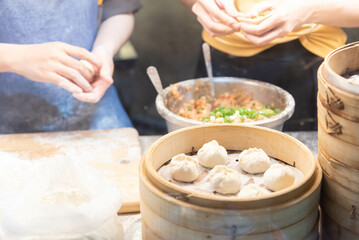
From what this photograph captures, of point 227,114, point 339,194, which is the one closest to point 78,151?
point 227,114

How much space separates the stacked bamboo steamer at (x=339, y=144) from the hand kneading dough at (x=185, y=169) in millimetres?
364

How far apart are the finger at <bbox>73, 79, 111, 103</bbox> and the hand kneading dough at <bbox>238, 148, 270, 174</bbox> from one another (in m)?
0.96

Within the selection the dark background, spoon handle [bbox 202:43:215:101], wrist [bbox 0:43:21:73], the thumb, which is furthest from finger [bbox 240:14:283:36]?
the dark background

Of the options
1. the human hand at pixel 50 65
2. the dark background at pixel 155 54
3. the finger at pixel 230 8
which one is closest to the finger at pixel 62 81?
the human hand at pixel 50 65

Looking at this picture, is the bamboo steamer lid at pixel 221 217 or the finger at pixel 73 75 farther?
the finger at pixel 73 75

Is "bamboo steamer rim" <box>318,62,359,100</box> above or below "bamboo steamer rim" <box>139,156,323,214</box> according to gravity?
above

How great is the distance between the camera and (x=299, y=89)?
8.37ft

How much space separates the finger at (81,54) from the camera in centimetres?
206

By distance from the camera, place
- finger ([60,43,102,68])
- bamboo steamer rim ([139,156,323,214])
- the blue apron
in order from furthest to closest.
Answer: the blue apron → finger ([60,43,102,68]) → bamboo steamer rim ([139,156,323,214])

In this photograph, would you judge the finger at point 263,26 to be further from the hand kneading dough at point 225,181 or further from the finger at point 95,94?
the hand kneading dough at point 225,181

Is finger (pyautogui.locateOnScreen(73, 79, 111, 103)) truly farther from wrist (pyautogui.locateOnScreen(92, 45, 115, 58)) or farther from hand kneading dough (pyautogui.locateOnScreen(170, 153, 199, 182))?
hand kneading dough (pyautogui.locateOnScreen(170, 153, 199, 182))

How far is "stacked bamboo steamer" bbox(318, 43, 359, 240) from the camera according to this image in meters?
1.07

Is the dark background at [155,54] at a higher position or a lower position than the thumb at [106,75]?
lower

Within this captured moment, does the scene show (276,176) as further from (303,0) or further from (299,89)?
(299,89)
